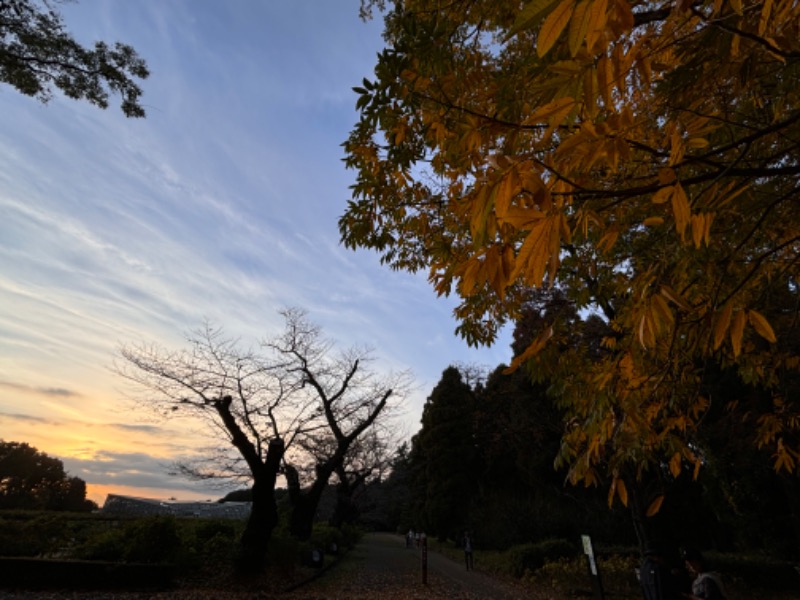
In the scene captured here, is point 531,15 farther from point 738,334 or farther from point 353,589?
point 353,589

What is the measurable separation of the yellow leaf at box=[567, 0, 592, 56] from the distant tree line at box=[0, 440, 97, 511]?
3570cm

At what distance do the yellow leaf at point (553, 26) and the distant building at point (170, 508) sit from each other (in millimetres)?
27284

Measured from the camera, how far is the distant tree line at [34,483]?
27.4 metres

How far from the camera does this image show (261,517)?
10.6 m

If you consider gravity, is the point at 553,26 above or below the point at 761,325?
above

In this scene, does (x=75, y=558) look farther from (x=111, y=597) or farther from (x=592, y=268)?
(x=592, y=268)

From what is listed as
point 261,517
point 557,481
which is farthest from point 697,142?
point 557,481

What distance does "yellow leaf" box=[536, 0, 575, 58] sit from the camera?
0.75m

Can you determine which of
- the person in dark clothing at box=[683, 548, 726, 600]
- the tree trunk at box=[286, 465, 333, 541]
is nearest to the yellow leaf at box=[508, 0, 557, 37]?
the person in dark clothing at box=[683, 548, 726, 600]

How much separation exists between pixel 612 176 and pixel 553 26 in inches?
74.6

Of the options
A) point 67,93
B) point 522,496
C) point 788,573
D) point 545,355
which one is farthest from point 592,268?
point 522,496

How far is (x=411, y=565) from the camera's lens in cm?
1599

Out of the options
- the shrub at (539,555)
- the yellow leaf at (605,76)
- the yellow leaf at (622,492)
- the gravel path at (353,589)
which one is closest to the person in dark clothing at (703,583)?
the yellow leaf at (622,492)

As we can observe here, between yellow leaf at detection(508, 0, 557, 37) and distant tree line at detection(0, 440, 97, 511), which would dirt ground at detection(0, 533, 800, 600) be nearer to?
yellow leaf at detection(508, 0, 557, 37)
